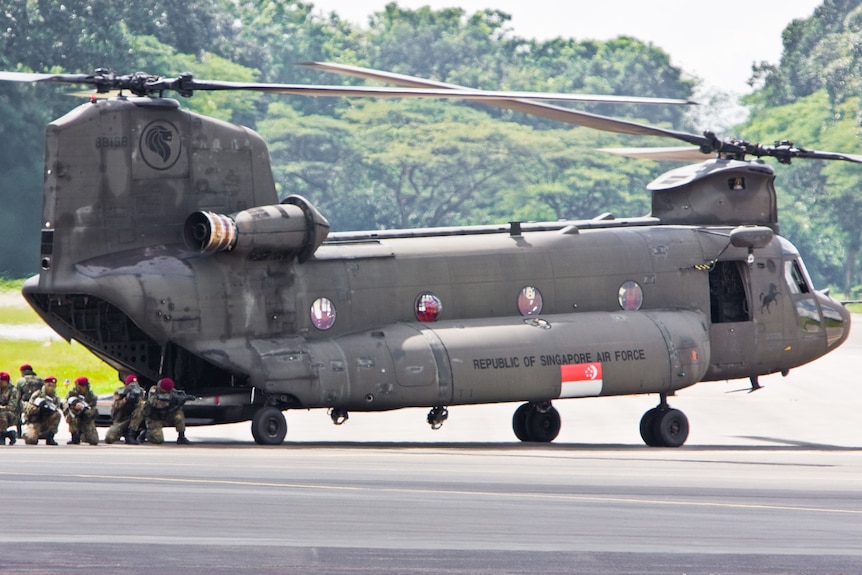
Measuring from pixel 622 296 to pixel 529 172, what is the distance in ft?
288

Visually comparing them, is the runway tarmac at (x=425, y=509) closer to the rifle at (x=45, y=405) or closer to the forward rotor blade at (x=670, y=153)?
the rifle at (x=45, y=405)

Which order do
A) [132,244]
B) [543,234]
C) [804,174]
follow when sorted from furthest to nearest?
[804,174], [543,234], [132,244]

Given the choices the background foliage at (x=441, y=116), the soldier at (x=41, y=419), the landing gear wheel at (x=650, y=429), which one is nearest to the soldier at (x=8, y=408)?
the soldier at (x=41, y=419)

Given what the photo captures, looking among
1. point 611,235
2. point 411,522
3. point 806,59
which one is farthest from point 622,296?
point 806,59

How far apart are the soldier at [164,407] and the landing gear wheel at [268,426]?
1003 mm

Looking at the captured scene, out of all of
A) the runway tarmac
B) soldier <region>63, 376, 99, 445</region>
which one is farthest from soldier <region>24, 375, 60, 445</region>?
the runway tarmac

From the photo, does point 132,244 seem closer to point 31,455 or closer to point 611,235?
point 31,455

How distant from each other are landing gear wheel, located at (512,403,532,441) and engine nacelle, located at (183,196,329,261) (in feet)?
16.8

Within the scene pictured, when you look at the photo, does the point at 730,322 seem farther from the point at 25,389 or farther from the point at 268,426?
the point at 25,389

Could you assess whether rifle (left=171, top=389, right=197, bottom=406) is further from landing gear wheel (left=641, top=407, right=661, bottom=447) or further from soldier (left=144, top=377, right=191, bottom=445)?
landing gear wheel (left=641, top=407, right=661, bottom=447)

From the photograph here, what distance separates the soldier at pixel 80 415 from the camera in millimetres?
21594

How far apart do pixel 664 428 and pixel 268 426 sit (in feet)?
21.9

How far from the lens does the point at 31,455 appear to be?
1886 centimetres

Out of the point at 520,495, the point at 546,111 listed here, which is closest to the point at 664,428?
the point at 546,111
